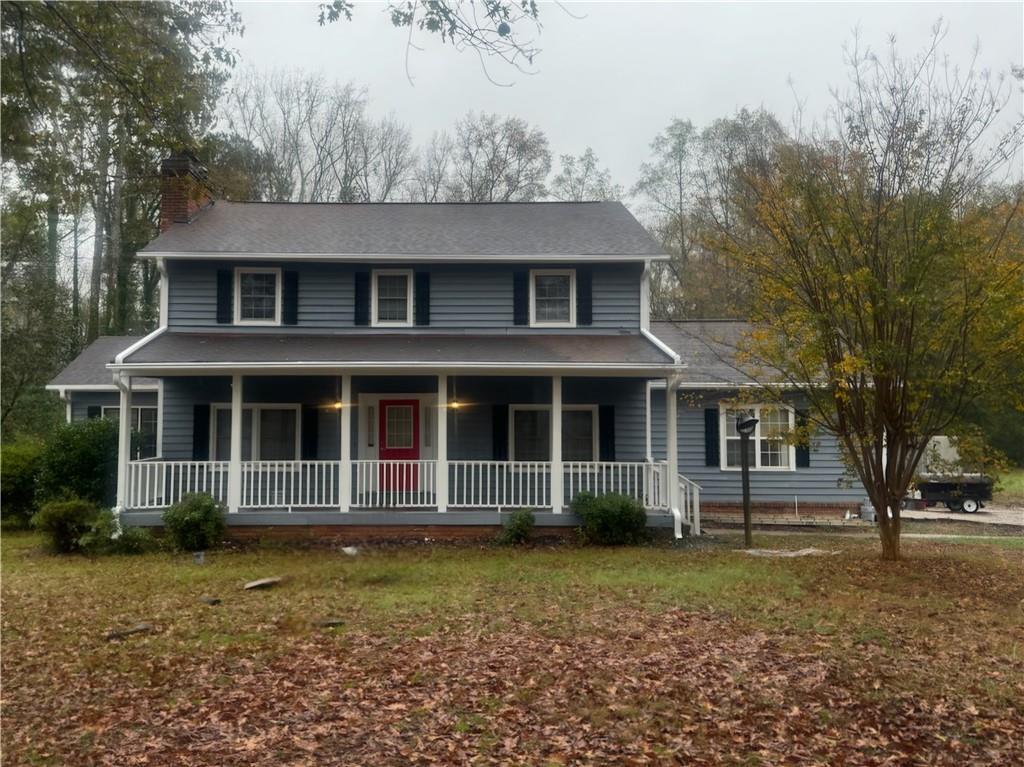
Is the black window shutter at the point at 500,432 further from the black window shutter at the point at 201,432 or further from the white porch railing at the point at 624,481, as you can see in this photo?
the black window shutter at the point at 201,432

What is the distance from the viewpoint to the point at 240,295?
50.4 ft

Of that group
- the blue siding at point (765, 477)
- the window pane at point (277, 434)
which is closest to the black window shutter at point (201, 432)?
the window pane at point (277, 434)

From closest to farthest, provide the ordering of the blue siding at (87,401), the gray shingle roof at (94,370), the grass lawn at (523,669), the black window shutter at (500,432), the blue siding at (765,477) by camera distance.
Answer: the grass lawn at (523,669), the black window shutter at (500,432), the blue siding at (765,477), the gray shingle roof at (94,370), the blue siding at (87,401)

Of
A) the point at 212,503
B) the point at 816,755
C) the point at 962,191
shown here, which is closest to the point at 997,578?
the point at 962,191

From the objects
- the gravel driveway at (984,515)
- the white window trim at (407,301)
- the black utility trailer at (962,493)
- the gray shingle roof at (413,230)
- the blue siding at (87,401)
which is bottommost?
the gravel driveway at (984,515)

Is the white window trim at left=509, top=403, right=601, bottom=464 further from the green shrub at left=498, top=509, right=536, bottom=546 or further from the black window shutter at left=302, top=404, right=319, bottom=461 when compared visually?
the black window shutter at left=302, top=404, right=319, bottom=461

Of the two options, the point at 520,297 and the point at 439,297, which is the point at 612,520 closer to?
the point at 520,297

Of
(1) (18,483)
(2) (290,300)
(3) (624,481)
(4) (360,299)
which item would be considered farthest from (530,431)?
(1) (18,483)

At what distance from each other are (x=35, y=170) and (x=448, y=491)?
28.5ft

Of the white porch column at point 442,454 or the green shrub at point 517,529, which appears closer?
the green shrub at point 517,529

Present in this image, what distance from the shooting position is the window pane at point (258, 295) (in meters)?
15.4

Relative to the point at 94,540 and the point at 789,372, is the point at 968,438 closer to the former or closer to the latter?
the point at 789,372

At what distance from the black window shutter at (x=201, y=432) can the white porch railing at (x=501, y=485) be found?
465cm

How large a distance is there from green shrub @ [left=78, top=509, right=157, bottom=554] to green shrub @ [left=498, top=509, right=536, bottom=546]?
553 cm
